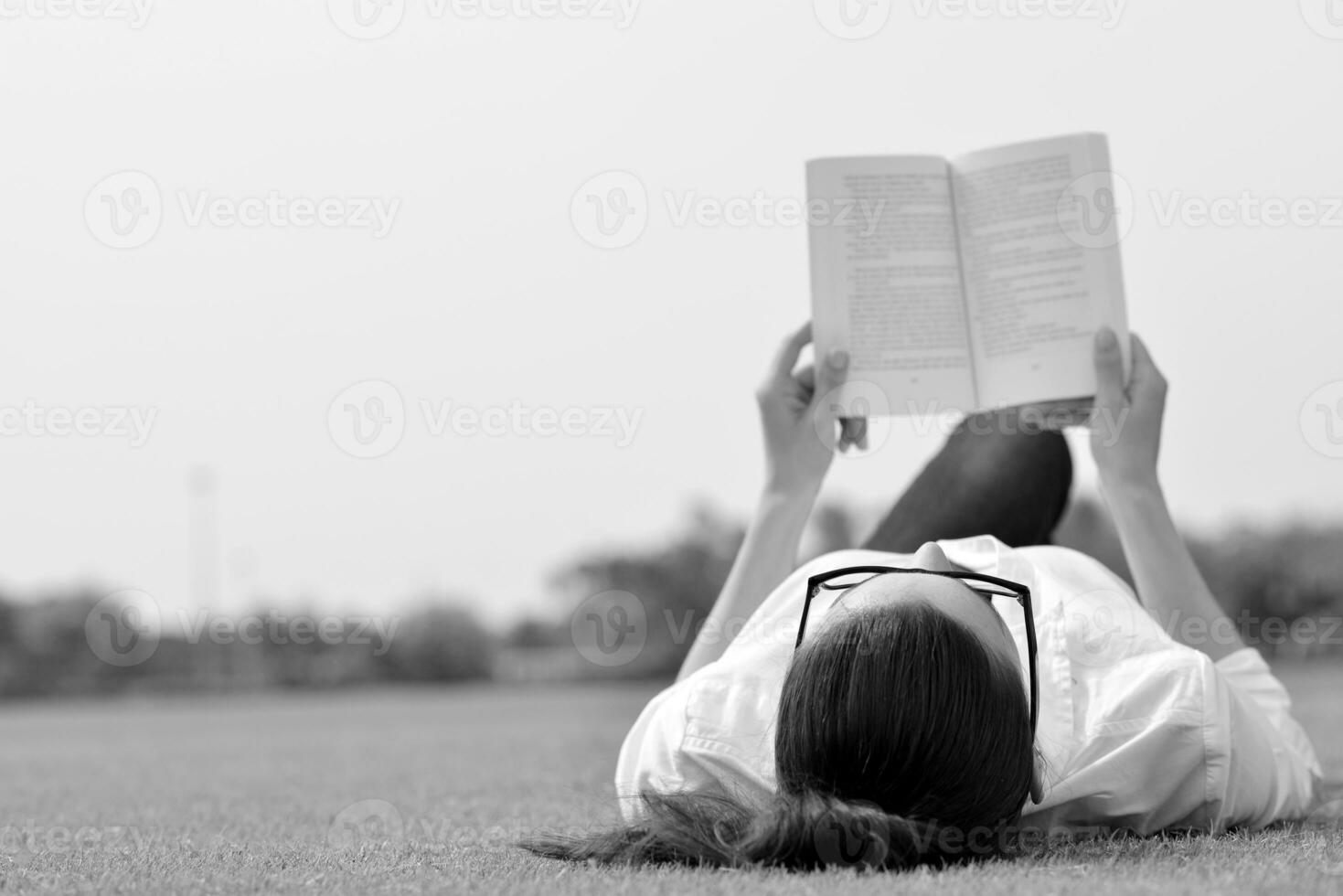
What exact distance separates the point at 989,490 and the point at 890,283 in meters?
0.57

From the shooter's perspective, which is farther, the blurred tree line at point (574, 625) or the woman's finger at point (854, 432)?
the blurred tree line at point (574, 625)

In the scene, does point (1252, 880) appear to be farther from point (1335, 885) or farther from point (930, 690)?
point (930, 690)

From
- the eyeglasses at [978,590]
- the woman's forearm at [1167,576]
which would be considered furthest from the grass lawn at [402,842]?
the woman's forearm at [1167,576]

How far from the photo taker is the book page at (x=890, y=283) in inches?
116


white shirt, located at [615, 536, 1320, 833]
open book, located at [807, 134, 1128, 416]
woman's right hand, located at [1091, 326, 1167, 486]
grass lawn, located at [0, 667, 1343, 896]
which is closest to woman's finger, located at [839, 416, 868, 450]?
open book, located at [807, 134, 1128, 416]

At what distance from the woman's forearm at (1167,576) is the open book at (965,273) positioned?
0.89 ft

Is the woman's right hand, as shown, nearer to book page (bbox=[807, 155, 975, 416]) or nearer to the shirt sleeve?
book page (bbox=[807, 155, 975, 416])

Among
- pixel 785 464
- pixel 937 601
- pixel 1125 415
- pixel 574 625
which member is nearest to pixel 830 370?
pixel 785 464

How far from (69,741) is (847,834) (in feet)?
30.8

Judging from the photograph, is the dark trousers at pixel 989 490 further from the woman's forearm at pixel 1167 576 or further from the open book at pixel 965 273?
the woman's forearm at pixel 1167 576

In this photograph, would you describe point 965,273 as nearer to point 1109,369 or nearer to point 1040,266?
point 1040,266

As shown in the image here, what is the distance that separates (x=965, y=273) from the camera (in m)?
3.05

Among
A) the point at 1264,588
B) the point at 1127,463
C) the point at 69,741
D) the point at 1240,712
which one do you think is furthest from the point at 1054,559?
the point at 1264,588

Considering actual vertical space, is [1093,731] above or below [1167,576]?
below
